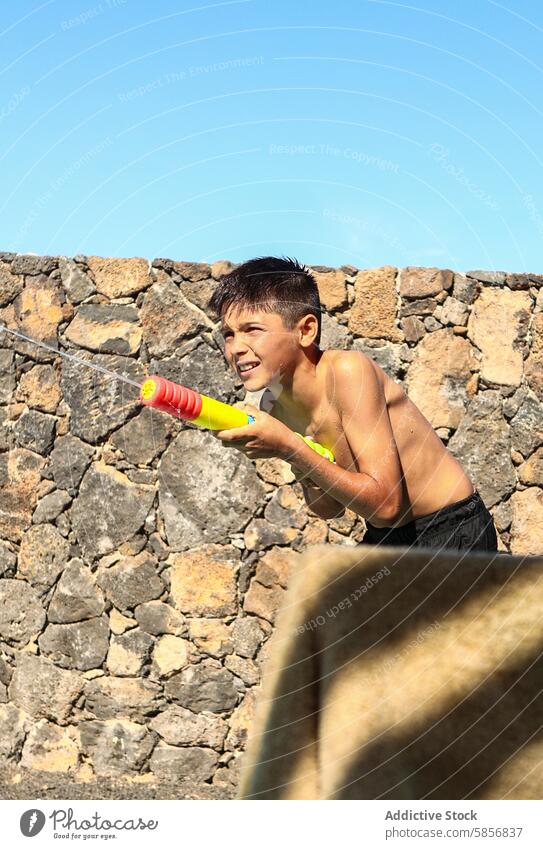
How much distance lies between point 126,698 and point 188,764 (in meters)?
0.33

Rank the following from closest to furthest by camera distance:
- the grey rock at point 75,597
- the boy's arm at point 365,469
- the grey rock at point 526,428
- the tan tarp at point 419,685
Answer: the tan tarp at point 419,685
the boy's arm at point 365,469
the grey rock at point 75,597
the grey rock at point 526,428

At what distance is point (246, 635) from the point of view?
135 inches

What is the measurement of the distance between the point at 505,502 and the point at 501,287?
84cm

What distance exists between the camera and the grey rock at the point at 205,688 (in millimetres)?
3434

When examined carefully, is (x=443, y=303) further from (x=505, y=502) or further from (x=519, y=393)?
(x=505, y=502)

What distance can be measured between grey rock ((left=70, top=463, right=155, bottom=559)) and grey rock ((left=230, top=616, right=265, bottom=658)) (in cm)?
52

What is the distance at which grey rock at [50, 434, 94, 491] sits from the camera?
3.56 m

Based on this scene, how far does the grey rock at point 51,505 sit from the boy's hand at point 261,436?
2230mm

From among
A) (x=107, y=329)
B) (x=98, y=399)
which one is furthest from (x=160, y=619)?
(x=107, y=329)

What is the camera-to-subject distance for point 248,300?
1.93 m

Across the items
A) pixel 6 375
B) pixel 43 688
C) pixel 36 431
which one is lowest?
pixel 43 688

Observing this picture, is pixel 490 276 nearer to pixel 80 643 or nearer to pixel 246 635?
pixel 246 635

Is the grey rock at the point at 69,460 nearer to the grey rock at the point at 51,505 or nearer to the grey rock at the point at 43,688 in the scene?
the grey rock at the point at 51,505

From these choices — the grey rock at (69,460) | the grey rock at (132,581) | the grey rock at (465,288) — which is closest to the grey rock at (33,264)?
the grey rock at (69,460)
